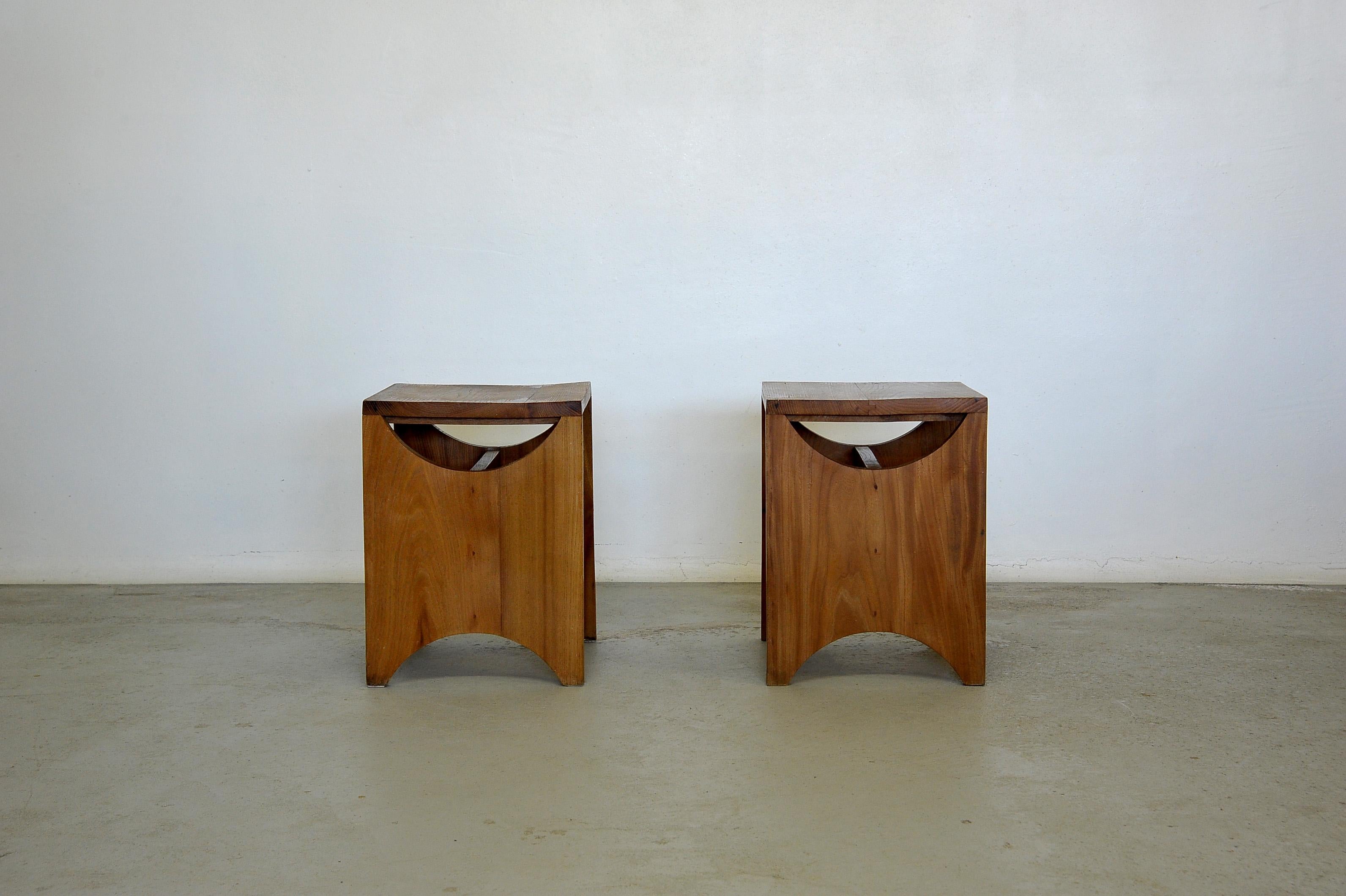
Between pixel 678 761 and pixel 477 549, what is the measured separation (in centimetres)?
56

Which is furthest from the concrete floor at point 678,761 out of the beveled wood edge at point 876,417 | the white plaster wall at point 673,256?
the beveled wood edge at point 876,417

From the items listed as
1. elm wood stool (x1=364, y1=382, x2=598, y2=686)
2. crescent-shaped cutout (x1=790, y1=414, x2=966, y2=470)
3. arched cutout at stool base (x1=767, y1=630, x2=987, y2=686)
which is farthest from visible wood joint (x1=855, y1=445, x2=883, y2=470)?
elm wood stool (x1=364, y1=382, x2=598, y2=686)

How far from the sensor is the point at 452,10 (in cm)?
240

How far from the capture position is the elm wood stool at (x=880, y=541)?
71.2 inches

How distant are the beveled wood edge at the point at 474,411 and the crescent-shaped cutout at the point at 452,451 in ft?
0.56

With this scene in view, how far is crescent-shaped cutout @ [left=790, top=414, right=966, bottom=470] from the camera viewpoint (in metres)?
1.95

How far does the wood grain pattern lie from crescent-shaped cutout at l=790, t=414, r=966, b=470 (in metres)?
0.47

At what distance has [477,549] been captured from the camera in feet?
6.03

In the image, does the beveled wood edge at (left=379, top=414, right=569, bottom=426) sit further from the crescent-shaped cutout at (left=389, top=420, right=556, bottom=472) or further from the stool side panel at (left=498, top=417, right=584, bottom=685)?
the crescent-shaped cutout at (left=389, top=420, right=556, bottom=472)

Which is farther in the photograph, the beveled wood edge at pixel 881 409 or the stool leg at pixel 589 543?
the stool leg at pixel 589 543

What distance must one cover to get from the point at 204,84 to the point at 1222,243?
2.49 metres

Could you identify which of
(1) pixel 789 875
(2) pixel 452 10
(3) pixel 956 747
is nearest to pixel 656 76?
(2) pixel 452 10

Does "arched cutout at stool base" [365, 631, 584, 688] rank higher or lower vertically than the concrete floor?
higher

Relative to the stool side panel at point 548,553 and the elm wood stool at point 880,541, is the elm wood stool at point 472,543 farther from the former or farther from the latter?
the elm wood stool at point 880,541
